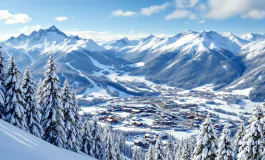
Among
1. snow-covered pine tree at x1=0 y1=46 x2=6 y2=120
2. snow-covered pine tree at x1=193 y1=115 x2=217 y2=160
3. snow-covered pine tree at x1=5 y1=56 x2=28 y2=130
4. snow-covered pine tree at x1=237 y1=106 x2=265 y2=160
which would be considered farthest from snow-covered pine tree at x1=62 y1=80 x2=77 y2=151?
snow-covered pine tree at x1=237 y1=106 x2=265 y2=160

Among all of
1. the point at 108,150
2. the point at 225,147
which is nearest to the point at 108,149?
the point at 108,150

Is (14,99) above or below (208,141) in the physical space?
above

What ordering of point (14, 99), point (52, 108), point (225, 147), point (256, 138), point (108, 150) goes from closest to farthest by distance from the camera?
point (256, 138) < point (225, 147) < point (14, 99) < point (52, 108) < point (108, 150)

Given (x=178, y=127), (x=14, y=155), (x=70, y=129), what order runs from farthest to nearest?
1. (x=178, y=127)
2. (x=70, y=129)
3. (x=14, y=155)

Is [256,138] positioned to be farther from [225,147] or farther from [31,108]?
[31,108]

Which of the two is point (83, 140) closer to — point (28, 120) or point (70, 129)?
point (70, 129)

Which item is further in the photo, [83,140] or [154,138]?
[154,138]

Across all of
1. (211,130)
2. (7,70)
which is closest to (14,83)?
(7,70)
